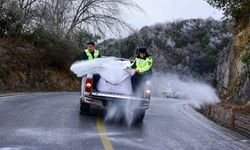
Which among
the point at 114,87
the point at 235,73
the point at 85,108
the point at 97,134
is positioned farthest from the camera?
the point at 235,73

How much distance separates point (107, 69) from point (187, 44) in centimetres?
9536

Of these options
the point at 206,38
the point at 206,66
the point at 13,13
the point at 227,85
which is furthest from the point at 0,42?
the point at 206,38

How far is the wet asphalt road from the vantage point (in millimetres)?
9000

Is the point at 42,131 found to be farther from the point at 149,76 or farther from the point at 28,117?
the point at 149,76

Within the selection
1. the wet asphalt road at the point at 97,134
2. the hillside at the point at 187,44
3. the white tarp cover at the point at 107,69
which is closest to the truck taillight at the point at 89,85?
the white tarp cover at the point at 107,69

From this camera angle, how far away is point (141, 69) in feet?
45.2

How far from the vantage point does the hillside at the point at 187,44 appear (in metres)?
97.4

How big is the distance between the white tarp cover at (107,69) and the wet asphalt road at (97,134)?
117cm

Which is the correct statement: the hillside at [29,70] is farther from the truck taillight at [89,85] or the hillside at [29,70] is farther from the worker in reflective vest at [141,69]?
the truck taillight at [89,85]

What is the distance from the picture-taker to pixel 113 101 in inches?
513

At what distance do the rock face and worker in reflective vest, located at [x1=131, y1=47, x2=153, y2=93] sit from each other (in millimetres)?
6400

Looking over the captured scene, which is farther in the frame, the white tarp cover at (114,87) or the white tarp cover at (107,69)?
the white tarp cover at (107,69)

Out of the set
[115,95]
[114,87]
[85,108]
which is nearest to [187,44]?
[85,108]

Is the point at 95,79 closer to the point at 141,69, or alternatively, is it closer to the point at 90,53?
the point at 141,69
